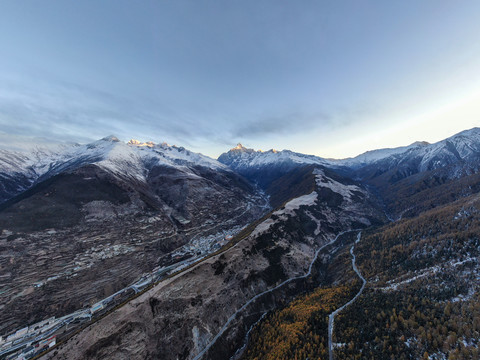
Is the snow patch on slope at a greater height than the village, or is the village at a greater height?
the snow patch on slope

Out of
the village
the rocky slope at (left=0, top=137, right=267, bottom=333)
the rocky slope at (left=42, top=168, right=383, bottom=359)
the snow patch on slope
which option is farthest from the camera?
the snow patch on slope

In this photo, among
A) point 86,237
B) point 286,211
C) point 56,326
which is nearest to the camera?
point 56,326

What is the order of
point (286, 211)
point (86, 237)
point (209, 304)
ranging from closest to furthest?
point (209, 304), point (86, 237), point (286, 211)

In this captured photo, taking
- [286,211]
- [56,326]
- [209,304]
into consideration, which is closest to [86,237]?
[56,326]

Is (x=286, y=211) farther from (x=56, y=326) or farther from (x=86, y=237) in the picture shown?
(x=86, y=237)

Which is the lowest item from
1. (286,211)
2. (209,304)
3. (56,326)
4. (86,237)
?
(209,304)

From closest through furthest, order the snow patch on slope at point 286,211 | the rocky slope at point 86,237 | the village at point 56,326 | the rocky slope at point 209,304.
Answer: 1. the rocky slope at point 209,304
2. the village at point 56,326
3. the rocky slope at point 86,237
4. the snow patch on slope at point 286,211

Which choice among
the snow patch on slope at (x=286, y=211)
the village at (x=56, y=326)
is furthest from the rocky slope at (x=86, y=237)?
the snow patch on slope at (x=286, y=211)

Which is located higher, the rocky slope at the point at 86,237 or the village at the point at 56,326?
the rocky slope at the point at 86,237

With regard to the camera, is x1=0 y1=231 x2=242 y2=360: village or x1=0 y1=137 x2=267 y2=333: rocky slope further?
x1=0 y1=137 x2=267 y2=333: rocky slope

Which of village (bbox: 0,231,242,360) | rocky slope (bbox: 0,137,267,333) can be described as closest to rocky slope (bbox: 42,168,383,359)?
village (bbox: 0,231,242,360)

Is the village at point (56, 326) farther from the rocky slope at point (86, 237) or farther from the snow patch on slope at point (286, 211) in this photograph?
the snow patch on slope at point (286, 211)

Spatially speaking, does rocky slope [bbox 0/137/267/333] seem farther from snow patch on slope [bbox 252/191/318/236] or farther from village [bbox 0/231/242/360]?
snow patch on slope [bbox 252/191/318/236]
